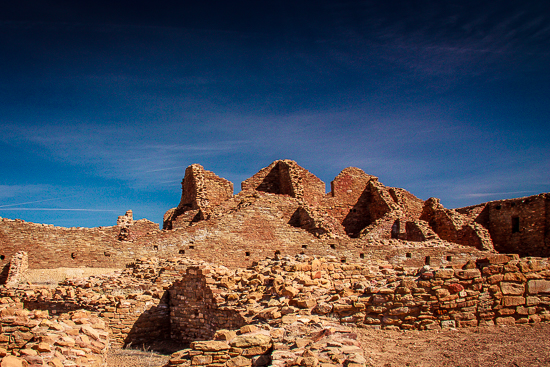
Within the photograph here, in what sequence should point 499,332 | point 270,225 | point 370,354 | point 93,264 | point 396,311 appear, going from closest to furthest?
1. point 370,354
2. point 499,332
3. point 396,311
4. point 93,264
5. point 270,225

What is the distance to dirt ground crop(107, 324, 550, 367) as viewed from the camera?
6.63m

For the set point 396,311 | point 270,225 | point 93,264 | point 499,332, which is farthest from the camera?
point 270,225

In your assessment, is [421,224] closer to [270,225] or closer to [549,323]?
[270,225]

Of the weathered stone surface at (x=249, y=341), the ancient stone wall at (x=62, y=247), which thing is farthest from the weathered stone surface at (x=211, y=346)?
the ancient stone wall at (x=62, y=247)

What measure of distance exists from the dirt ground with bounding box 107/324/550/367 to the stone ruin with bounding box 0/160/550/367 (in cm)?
29

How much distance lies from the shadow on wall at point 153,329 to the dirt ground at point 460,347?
6.49 metres

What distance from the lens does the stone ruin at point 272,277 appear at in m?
8.16

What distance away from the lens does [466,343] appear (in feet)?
24.4

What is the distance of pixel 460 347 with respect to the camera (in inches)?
286

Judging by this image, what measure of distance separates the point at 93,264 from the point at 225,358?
12835 millimetres

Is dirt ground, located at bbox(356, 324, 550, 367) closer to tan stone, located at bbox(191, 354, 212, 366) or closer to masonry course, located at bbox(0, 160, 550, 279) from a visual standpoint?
tan stone, located at bbox(191, 354, 212, 366)

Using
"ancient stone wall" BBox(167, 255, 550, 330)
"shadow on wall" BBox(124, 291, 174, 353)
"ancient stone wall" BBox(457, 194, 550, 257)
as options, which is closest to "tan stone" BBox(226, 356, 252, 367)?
"ancient stone wall" BBox(167, 255, 550, 330)

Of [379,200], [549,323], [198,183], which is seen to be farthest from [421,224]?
[549,323]

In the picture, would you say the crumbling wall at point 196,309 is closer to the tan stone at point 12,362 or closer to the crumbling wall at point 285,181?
the tan stone at point 12,362
